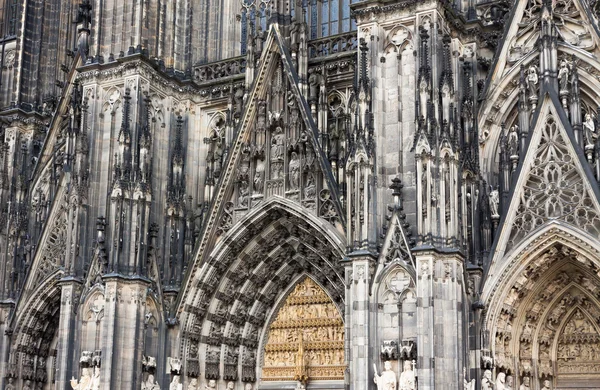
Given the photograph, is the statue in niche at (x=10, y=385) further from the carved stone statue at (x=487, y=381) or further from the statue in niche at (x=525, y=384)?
the statue in niche at (x=525, y=384)

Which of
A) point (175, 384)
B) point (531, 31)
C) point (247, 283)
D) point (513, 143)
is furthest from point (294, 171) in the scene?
point (531, 31)

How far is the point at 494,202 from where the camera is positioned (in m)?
19.1

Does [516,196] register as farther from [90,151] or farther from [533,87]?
[90,151]

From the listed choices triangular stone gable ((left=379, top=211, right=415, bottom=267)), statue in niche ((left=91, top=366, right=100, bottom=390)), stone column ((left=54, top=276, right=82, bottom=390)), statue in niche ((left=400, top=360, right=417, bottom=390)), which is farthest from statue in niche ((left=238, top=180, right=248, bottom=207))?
statue in niche ((left=400, top=360, right=417, bottom=390))

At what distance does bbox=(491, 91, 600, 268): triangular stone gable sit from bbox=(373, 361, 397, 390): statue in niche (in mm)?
2951

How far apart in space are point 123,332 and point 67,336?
4.71 ft

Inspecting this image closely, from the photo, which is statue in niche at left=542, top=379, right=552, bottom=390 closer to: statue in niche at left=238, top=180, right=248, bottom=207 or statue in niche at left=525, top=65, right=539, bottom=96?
statue in niche at left=525, top=65, right=539, bottom=96

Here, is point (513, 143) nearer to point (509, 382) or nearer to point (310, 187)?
point (310, 187)

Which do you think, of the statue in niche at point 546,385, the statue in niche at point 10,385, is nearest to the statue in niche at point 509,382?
the statue in niche at point 546,385

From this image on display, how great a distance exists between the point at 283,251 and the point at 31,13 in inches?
404

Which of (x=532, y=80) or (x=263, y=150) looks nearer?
(x=532, y=80)

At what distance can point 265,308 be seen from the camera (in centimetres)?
2298

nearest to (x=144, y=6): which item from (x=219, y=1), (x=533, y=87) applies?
(x=219, y=1)

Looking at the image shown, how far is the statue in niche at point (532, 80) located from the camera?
19391 millimetres
